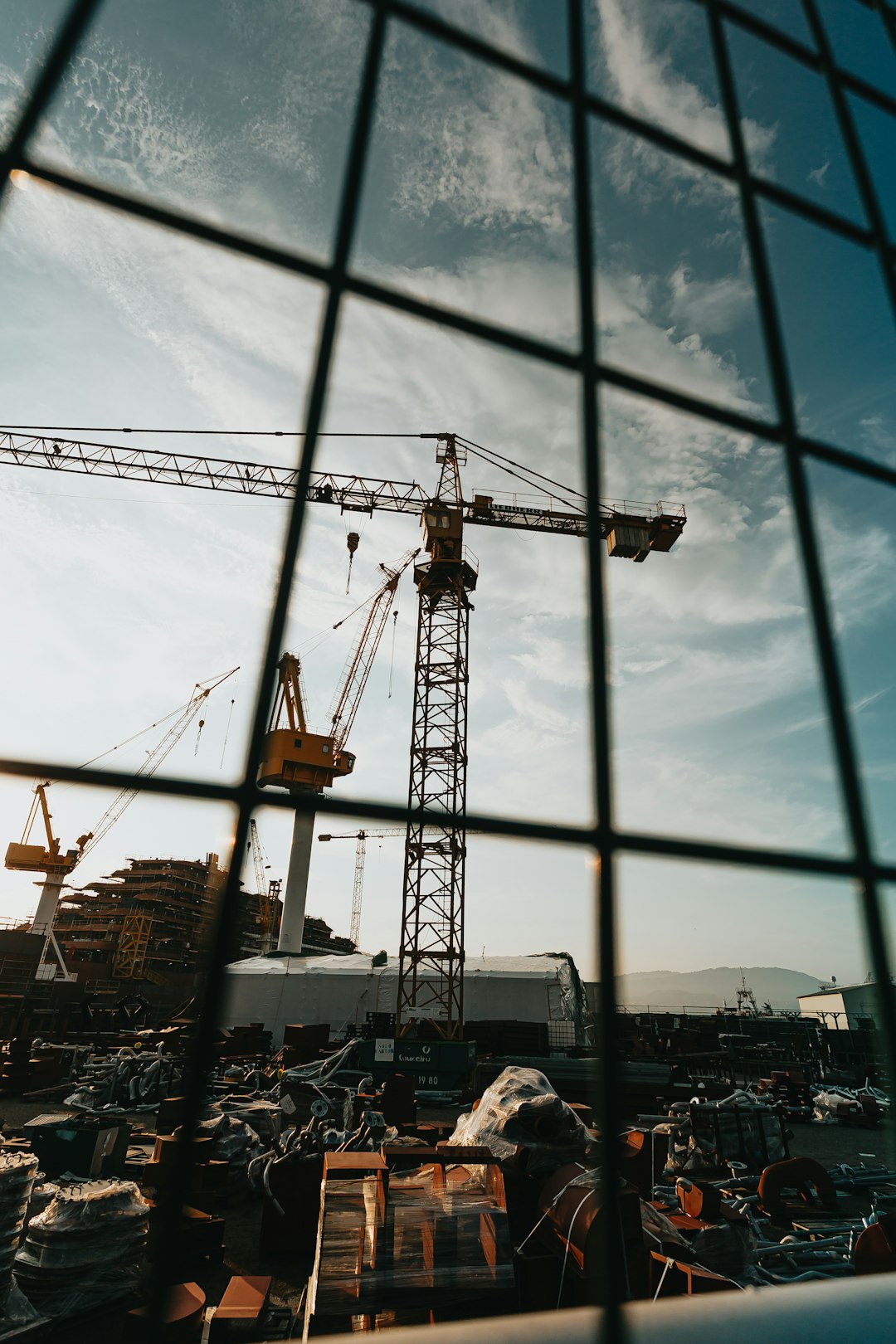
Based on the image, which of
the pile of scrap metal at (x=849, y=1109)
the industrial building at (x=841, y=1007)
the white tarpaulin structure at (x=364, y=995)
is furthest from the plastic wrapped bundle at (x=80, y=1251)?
the industrial building at (x=841, y=1007)

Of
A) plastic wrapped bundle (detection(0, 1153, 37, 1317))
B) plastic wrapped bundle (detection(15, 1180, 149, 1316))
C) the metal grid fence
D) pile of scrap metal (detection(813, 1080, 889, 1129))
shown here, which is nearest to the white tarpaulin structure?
pile of scrap metal (detection(813, 1080, 889, 1129))

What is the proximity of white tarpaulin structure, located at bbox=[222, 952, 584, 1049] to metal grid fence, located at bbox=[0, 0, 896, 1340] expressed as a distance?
24373 millimetres

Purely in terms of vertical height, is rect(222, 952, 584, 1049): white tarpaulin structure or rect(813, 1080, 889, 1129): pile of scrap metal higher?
rect(222, 952, 584, 1049): white tarpaulin structure

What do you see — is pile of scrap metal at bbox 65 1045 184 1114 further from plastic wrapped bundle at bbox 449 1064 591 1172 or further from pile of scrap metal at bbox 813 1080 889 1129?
pile of scrap metal at bbox 813 1080 889 1129

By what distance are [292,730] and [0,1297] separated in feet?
112

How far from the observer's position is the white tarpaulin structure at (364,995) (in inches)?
907

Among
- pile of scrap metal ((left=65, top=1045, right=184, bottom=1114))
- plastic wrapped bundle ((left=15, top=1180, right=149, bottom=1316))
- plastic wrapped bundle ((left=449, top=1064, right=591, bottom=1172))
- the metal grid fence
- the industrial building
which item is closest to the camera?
the metal grid fence

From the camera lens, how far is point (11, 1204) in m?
4.00

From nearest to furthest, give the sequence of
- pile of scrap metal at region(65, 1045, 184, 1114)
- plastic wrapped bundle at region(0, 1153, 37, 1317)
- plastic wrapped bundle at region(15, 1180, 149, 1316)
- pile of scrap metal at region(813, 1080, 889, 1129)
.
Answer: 1. plastic wrapped bundle at region(0, 1153, 37, 1317)
2. plastic wrapped bundle at region(15, 1180, 149, 1316)
3. pile of scrap metal at region(65, 1045, 184, 1114)
4. pile of scrap metal at region(813, 1080, 889, 1129)

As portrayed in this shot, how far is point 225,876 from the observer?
2.78 ft

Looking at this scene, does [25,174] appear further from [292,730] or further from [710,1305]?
[292,730]

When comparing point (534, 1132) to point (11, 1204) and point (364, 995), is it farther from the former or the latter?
point (364, 995)

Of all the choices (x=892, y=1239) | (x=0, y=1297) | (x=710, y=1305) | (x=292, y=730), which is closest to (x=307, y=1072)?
(x=0, y=1297)

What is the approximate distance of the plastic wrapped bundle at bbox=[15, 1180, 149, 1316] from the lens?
4.36 meters
